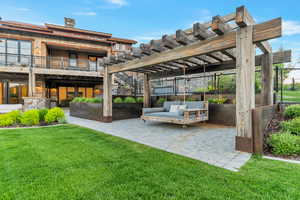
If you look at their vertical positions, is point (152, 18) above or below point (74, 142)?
above

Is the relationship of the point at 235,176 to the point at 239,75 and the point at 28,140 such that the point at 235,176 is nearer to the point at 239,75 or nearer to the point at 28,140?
the point at 239,75

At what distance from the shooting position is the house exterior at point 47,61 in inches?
454

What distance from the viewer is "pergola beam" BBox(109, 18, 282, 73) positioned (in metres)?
2.73

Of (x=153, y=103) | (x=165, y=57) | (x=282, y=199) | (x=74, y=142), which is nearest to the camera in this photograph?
(x=282, y=199)

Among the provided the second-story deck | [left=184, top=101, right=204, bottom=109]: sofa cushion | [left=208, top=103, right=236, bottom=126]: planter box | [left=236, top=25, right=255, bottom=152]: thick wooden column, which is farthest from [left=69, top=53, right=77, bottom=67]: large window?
[left=236, top=25, right=255, bottom=152]: thick wooden column

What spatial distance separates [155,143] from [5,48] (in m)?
15.1

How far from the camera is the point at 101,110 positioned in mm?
7332

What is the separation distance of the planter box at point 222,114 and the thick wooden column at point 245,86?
3173mm

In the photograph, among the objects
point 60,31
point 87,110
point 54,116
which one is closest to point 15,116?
point 54,116

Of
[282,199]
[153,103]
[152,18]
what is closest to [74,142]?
[282,199]

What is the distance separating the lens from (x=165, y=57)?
14.6ft

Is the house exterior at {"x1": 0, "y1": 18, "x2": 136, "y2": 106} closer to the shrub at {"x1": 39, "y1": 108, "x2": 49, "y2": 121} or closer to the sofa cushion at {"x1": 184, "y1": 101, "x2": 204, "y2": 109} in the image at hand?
the shrub at {"x1": 39, "y1": 108, "x2": 49, "y2": 121}

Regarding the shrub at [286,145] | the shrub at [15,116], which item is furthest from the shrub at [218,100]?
the shrub at [15,116]

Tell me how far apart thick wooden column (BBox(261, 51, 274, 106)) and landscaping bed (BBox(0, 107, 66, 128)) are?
7.60m
